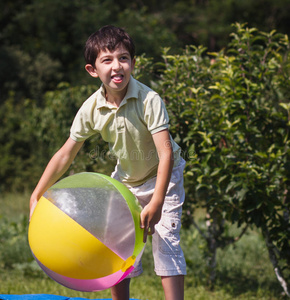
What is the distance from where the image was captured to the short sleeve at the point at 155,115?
9.14 ft

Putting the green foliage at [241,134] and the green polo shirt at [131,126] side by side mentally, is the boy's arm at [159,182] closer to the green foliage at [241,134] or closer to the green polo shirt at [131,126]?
the green polo shirt at [131,126]

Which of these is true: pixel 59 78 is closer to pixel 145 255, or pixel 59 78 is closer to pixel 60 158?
pixel 145 255

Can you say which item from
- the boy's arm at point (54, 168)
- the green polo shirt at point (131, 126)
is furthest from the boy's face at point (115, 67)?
the boy's arm at point (54, 168)

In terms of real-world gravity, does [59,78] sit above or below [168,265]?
above

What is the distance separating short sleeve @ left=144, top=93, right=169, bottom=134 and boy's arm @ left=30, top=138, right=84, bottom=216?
549 millimetres

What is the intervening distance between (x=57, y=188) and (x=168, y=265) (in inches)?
29.8

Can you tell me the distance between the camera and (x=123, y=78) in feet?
9.32

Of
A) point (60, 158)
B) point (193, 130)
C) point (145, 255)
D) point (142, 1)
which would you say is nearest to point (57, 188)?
point (60, 158)

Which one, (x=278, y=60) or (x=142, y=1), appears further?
(x=142, y=1)

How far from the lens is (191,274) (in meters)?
5.10

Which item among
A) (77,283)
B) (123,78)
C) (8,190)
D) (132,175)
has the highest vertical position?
(123,78)

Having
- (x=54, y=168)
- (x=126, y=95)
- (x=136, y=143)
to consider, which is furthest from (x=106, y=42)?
(x=54, y=168)

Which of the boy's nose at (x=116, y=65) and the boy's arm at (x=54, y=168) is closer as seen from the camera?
the boy's nose at (x=116, y=65)

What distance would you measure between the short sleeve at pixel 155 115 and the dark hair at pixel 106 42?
33cm
